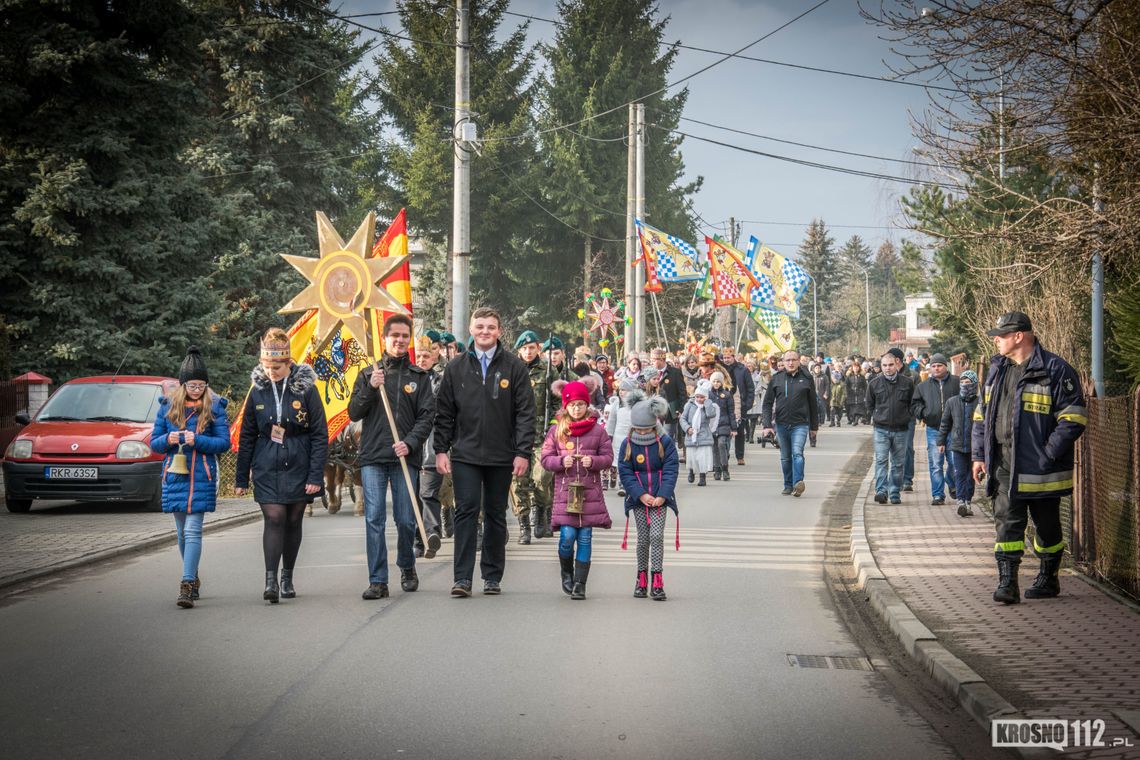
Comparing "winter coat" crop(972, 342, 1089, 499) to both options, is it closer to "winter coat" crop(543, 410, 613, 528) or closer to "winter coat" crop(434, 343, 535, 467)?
"winter coat" crop(543, 410, 613, 528)

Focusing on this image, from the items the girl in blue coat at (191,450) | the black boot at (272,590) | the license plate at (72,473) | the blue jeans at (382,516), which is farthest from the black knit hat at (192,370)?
the license plate at (72,473)

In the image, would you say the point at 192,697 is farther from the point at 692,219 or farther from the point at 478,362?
the point at 692,219

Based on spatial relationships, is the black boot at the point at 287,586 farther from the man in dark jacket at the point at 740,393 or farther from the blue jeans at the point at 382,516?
the man in dark jacket at the point at 740,393

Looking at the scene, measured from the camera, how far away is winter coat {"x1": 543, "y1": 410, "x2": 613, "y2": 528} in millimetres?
10023

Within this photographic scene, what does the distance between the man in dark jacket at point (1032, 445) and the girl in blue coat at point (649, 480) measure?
95.7 inches

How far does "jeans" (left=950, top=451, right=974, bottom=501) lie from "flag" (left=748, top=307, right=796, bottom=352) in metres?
20.6

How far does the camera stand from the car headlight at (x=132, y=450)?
15969 mm

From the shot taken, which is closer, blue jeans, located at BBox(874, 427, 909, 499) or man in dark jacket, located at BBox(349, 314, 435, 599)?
man in dark jacket, located at BBox(349, 314, 435, 599)

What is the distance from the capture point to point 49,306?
25109 mm

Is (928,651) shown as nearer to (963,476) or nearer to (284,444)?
(284,444)

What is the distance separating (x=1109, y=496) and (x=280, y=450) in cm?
634

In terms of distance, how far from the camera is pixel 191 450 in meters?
9.89

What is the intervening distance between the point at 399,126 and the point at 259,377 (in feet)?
171

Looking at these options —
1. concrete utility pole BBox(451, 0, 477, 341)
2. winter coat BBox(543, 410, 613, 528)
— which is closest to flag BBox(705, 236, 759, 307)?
concrete utility pole BBox(451, 0, 477, 341)
